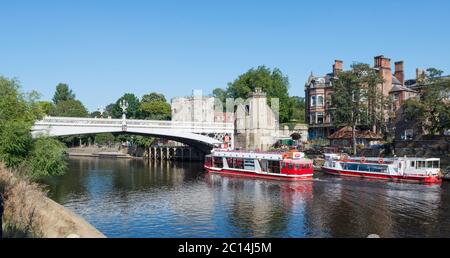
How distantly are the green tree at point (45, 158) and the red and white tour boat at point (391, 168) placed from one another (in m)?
34.0

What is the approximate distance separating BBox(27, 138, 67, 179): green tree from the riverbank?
14.7 meters

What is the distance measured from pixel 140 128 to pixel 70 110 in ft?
242

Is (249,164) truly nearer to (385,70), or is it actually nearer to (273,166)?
(273,166)

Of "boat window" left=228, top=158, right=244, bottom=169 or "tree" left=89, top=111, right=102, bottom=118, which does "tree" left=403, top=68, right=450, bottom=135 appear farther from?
"tree" left=89, top=111, right=102, bottom=118

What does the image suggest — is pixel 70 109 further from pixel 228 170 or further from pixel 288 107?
pixel 228 170

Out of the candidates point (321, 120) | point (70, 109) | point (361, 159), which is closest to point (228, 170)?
point (361, 159)

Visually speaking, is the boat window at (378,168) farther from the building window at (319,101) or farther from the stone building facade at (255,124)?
the building window at (319,101)

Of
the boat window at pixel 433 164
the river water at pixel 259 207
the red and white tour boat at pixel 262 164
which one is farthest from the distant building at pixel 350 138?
the river water at pixel 259 207

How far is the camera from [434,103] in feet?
175

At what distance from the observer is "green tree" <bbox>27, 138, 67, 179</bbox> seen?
37.7m

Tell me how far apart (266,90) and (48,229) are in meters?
82.6
